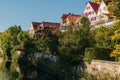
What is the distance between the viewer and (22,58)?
4500 centimetres

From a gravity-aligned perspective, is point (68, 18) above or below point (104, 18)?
above

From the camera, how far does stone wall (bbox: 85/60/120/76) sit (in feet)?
93.6

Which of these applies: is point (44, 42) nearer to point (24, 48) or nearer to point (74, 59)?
point (24, 48)

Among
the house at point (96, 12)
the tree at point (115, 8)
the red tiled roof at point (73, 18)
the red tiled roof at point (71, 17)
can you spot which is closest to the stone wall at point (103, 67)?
the tree at point (115, 8)

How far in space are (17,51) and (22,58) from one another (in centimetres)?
293

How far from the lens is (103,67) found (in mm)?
30688

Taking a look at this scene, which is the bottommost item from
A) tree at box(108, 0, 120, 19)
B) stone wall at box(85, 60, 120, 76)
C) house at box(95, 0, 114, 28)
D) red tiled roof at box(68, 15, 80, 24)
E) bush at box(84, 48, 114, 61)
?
stone wall at box(85, 60, 120, 76)

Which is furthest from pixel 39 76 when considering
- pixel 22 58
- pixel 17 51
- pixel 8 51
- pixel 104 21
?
pixel 104 21

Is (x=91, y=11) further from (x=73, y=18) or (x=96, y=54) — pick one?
(x=96, y=54)

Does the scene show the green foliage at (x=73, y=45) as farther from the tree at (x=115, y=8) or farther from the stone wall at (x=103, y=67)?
the tree at (x=115, y=8)

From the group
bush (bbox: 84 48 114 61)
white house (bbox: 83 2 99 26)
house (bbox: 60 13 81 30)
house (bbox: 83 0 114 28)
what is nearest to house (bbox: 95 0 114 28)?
house (bbox: 83 0 114 28)

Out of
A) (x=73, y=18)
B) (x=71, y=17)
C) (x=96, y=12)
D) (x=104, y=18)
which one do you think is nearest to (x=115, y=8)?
(x=104, y=18)

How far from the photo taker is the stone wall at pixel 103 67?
93.6 ft

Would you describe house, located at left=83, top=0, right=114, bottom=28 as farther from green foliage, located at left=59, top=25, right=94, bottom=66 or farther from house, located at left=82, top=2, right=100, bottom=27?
green foliage, located at left=59, top=25, right=94, bottom=66
